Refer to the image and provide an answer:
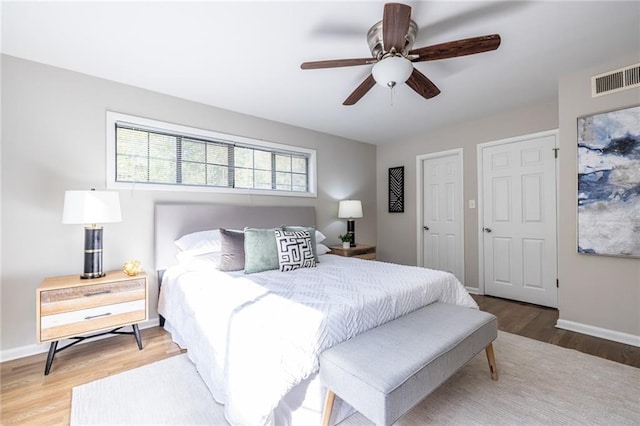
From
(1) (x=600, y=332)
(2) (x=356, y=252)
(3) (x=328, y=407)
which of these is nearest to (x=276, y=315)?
(3) (x=328, y=407)

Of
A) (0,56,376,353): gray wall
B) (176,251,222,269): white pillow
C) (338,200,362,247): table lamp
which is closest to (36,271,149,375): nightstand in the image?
(0,56,376,353): gray wall

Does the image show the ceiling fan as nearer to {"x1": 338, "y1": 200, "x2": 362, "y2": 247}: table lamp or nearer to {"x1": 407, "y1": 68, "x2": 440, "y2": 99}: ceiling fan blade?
{"x1": 407, "y1": 68, "x2": 440, "y2": 99}: ceiling fan blade

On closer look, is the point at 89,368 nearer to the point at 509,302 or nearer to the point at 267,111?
the point at 267,111

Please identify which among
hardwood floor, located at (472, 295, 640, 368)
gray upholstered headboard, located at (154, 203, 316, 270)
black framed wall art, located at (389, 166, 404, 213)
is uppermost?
black framed wall art, located at (389, 166, 404, 213)

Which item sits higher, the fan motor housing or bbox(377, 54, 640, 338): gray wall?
the fan motor housing

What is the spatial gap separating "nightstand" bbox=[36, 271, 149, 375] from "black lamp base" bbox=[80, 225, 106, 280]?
64 millimetres

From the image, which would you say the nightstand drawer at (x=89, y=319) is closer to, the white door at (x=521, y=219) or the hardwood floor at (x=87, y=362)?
the hardwood floor at (x=87, y=362)

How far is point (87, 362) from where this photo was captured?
215 centimetres

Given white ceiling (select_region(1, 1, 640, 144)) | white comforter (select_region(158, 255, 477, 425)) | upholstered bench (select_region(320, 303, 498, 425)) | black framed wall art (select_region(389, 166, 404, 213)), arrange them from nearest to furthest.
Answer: upholstered bench (select_region(320, 303, 498, 425)), white comforter (select_region(158, 255, 477, 425)), white ceiling (select_region(1, 1, 640, 144)), black framed wall art (select_region(389, 166, 404, 213))

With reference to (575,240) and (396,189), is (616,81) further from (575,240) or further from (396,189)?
(396,189)

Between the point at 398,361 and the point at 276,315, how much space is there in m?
0.63

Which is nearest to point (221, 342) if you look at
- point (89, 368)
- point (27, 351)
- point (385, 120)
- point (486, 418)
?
point (89, 368)

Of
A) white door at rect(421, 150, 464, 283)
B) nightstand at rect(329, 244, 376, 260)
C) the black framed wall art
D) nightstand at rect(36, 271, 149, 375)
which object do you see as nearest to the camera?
nightstand at rect(36, 271, 149, 375)

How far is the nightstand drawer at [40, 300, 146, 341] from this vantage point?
1.99 meters
